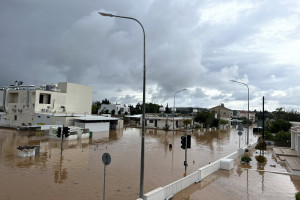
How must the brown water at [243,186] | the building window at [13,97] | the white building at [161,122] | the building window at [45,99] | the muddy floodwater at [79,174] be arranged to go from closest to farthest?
the muddy floodwater at [79,174] → the brown water at [243,186] → the building window at [45,99] → the building window at [13,97] → the white building at [161,122]

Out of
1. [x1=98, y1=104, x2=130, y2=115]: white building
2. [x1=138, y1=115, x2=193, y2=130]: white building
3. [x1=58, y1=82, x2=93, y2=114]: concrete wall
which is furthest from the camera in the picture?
[x1=98, y1=104, x2=130, y2=115]: white building

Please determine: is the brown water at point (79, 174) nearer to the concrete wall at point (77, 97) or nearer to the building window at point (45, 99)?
the building window at point (45, 99)

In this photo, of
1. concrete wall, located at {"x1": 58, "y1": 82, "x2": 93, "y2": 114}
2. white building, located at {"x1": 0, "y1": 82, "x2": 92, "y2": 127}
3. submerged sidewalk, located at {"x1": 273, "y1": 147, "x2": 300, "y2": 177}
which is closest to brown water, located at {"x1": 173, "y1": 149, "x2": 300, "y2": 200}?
submerged sidewalk, located at {"x1": 273, "y1": 147, "x2": 300, "y2": 177}

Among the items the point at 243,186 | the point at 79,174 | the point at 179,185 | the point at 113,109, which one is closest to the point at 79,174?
the point at 79,174

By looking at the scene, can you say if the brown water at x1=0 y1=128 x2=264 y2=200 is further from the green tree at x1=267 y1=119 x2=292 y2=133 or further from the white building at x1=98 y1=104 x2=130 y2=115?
the white building at x1=98 y1=104 x2=130 y2=115

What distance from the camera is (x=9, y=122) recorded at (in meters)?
47.0

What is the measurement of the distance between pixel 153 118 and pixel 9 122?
104ft

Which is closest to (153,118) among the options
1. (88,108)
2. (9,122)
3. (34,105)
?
(88,108)

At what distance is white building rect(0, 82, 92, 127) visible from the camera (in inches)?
1660

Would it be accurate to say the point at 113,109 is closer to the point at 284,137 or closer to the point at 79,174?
the point at 284,137

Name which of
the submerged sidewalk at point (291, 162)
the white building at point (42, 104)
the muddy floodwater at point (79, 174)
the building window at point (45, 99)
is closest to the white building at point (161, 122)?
the white building at point (42, 104)

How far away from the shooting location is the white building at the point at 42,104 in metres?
42.2

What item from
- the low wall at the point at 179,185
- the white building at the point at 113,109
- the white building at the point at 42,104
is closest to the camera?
the low wall at the point at 179,185

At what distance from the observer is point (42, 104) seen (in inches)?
1746
